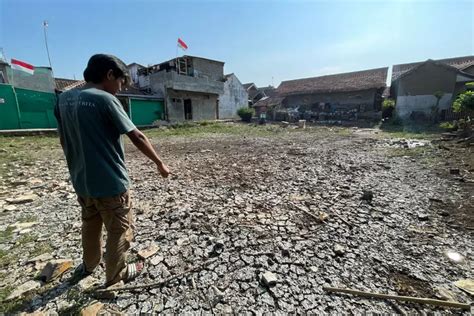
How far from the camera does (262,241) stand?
2.35 m

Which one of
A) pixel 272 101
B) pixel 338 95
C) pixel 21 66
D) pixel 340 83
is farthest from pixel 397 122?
pixel 21 66

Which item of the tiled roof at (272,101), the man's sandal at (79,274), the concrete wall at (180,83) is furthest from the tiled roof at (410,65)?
the man's sandal at (79,274)

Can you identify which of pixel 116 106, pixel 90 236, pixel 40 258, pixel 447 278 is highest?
pixel 116 106

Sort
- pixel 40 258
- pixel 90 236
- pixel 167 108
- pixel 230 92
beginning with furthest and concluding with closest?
pixel 230 92 → pixel 167 108 → pixel 40 258 → pixel 90 236

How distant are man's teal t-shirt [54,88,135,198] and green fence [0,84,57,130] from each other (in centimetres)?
1453

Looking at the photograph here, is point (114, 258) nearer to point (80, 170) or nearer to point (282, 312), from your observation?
point (80, 170)

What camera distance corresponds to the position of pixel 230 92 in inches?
1026

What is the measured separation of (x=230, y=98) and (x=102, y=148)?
84.5 feet

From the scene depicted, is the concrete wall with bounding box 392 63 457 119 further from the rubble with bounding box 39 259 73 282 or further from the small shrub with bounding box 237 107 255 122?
the rubble with bounding box 39 259 73 282

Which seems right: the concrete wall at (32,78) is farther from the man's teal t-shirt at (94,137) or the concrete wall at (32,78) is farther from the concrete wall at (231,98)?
the man's teal t-shirt at (94,137)

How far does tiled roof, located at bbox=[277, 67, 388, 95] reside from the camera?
21.6m

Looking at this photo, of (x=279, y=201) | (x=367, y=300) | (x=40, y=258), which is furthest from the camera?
(x=279, y=201)

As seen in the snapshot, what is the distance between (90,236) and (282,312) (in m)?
1.64

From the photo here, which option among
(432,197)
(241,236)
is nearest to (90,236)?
(241,236)
